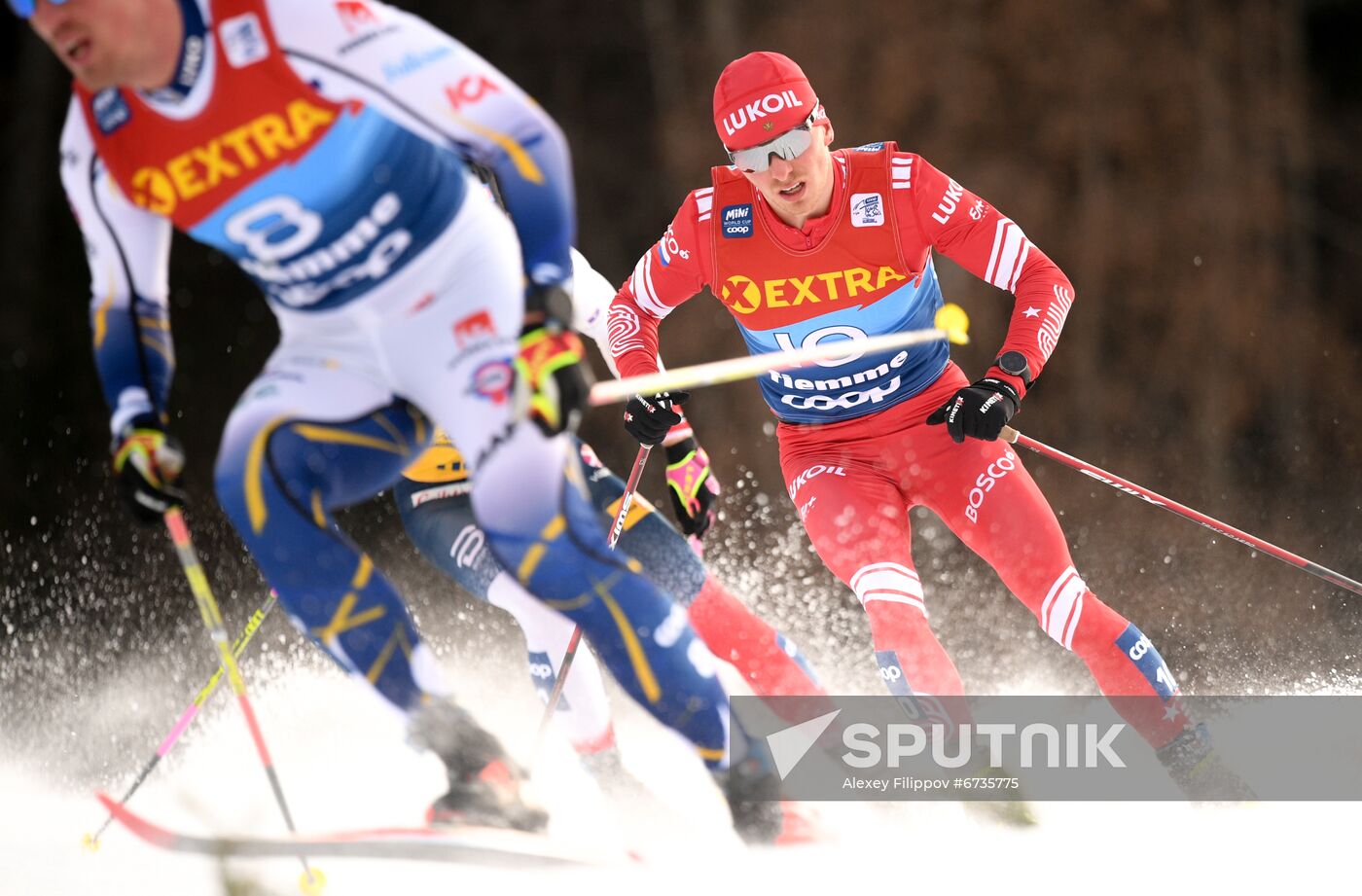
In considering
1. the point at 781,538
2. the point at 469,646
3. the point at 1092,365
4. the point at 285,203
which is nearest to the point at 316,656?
the point at 469,646

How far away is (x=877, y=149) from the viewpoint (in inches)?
132

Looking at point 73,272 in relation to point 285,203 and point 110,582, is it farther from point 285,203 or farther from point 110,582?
point 285,203

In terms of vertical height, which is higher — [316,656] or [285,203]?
[285,203]

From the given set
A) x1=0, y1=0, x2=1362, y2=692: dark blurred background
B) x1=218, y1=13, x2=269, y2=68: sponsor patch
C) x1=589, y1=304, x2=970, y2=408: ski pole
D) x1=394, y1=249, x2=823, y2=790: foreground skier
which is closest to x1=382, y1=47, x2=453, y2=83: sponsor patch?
x1=218, y1=13, x2=269, y2=68: sponsor patch

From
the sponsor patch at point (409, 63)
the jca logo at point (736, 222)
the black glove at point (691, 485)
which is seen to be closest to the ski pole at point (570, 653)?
the black glove at point (691, 485)

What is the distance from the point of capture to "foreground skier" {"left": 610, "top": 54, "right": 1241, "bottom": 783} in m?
3.12

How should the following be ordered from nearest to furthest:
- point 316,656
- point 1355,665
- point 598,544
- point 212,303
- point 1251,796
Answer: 1. point 598,544
2. point 1251,796
3. point 1355,665
4. point 316,656
5. point 212,303

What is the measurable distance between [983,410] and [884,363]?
0.41 meters

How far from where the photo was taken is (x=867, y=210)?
3311 millimetres

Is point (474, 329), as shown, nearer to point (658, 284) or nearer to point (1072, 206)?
point (658, 284)

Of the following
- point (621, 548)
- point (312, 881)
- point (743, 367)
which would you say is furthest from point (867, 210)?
point (312, 881)

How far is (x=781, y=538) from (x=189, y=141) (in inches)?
180

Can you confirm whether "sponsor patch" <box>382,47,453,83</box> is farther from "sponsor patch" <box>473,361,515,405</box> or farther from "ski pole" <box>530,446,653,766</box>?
"ski pole" <box>530,446,653,766</box>

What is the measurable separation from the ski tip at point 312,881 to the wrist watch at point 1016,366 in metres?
1.90
